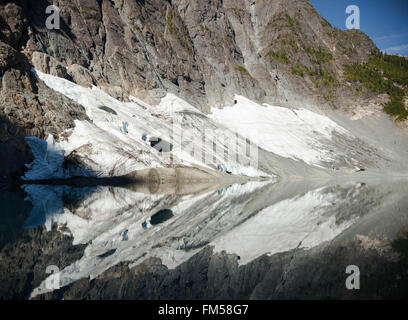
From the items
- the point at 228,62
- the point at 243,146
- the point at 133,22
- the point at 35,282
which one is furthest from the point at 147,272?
the point at 228,62

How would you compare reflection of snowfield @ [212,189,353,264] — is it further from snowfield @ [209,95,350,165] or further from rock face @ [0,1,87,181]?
snowfield @ [209,95,350,165]

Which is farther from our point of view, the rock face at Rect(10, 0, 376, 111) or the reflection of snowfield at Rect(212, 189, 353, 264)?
the rock face at Rect(10, 0, 376, 111)

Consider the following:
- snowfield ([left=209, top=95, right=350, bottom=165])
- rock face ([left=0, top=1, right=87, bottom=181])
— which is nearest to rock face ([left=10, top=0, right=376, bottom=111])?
snowfield ([left=209, top=95, right=350, bottom=165])

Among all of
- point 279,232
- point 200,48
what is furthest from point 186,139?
point 200,48

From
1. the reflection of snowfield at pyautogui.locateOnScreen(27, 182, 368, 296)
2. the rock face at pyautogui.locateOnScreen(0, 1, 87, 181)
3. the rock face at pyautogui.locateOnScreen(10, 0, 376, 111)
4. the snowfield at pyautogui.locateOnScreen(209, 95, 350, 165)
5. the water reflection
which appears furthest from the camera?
the snowfield at pyautogui.locateOnScreen(209, 95, 350, 165)

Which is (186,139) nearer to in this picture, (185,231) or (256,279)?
(185,231)

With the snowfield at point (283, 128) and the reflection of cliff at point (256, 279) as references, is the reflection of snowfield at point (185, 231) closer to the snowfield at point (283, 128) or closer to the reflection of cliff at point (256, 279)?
the reflection of cliff at point (256, 279)

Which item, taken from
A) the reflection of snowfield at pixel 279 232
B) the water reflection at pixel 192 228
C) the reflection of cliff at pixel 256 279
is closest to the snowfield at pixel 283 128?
the water reflection at pixel 192 228

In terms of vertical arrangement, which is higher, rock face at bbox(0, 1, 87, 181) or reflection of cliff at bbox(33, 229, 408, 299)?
rock face at bbox(0, 1, 87, 181)
